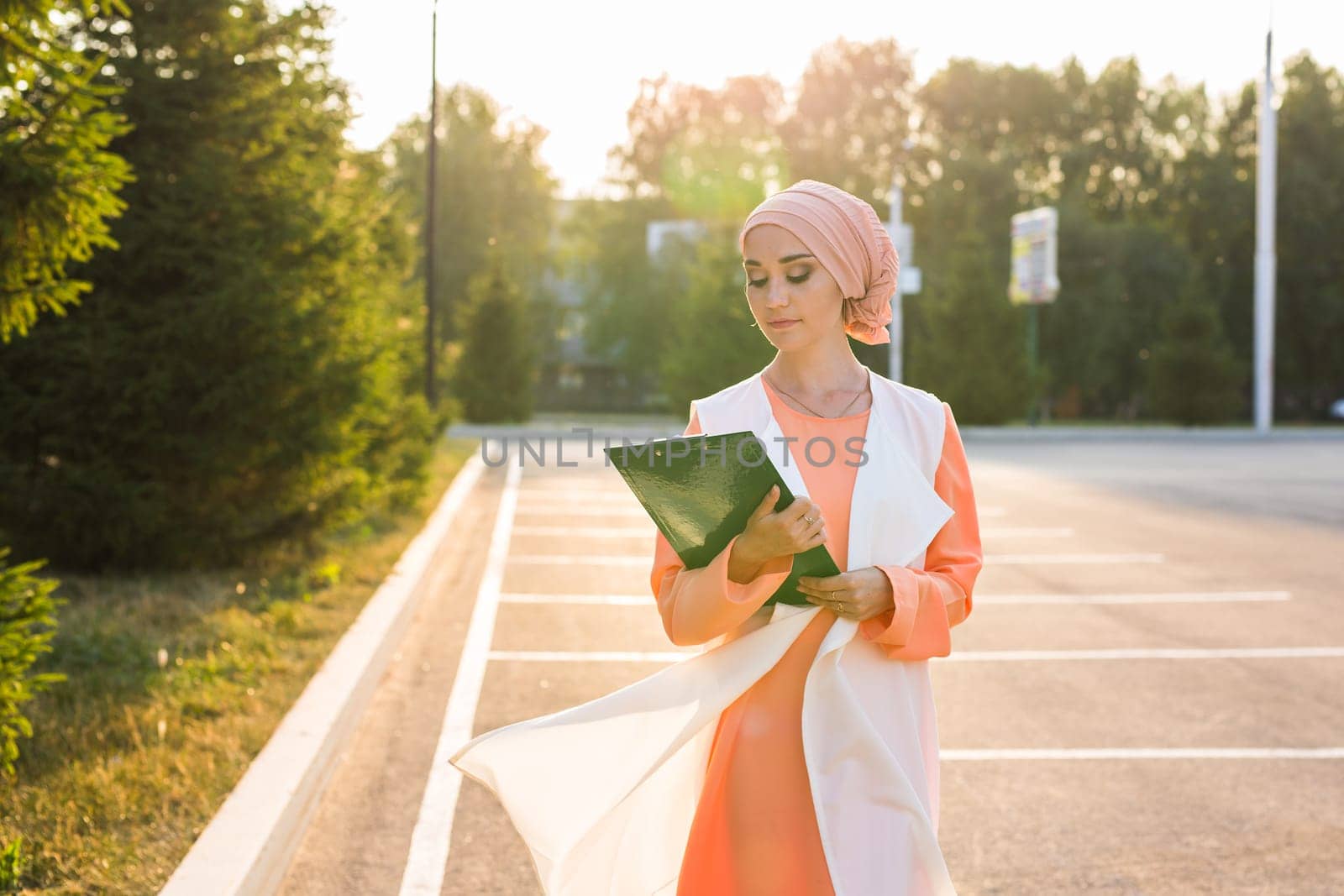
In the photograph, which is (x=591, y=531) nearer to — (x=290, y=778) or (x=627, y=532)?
(x=627, y=532)

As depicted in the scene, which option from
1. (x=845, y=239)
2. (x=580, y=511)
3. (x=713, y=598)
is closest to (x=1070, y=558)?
(x=580, y=511)

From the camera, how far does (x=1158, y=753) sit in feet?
20.6

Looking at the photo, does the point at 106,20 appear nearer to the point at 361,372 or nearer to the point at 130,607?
the point at 361,372

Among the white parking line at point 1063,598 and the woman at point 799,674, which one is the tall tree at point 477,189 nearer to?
the white parking line at point 1063,598

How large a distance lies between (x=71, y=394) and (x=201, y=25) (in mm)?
2829

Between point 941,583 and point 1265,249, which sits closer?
point 941,583

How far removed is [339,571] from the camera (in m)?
10.7

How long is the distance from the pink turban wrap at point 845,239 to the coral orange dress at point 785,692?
22 cm

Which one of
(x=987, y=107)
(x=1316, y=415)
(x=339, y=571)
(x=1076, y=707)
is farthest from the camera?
(x=987, y=107)

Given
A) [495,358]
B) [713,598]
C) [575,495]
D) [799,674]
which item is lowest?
[575,495]

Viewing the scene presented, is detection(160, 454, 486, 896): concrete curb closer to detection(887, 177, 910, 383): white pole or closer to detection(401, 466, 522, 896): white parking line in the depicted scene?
detection(401, 466, 522, 896): white parking line

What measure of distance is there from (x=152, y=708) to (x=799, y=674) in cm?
438

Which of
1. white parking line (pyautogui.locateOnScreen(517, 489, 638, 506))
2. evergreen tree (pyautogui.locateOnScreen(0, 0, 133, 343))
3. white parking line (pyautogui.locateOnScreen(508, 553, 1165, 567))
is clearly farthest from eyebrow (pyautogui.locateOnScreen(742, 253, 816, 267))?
white parking line (pyautogui.locateOnScreen(517, 489, 638, 506))

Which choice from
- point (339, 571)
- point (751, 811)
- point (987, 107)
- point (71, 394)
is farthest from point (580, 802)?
point (987, 107)
